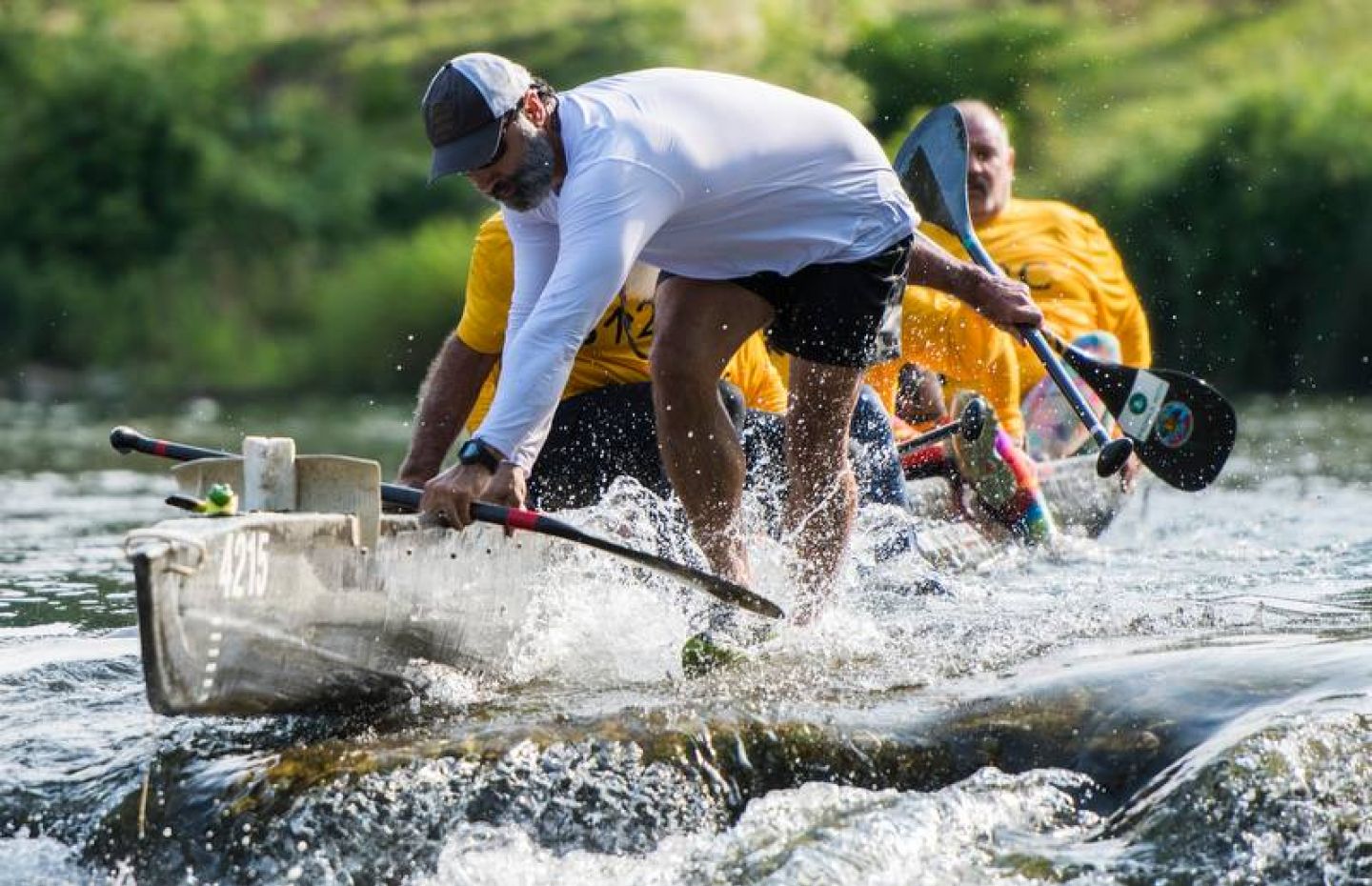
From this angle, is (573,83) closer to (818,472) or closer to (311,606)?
(818,472)

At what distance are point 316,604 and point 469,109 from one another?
3.65 ft

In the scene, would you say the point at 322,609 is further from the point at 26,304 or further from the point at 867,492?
the point at 26,304

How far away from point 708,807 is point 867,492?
9.01ft

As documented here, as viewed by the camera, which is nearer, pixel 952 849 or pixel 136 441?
pixel 952 849

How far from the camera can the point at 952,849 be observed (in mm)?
4082

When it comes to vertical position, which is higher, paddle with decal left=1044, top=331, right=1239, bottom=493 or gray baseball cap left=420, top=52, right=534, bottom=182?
gray baseball cap left=420, top=52, right=534, bottom=182

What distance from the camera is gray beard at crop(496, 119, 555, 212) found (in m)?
4.67

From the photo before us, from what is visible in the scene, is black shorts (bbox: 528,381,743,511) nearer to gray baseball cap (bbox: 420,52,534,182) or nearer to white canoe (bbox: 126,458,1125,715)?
white canoe (bbox: 126,458,1125,715)

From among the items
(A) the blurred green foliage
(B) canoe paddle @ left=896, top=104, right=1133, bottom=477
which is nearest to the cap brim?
(B) canoe paddle @ left=896, top=104, right=1133, bottom=477

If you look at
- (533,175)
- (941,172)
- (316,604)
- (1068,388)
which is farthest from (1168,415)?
(316,604)

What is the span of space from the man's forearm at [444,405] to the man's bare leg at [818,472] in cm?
112

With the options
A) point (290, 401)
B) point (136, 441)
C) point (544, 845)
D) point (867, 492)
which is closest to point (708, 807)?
point (544, 845)

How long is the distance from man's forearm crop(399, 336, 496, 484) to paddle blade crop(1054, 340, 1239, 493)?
194 cm

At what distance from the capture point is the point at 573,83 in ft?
142
